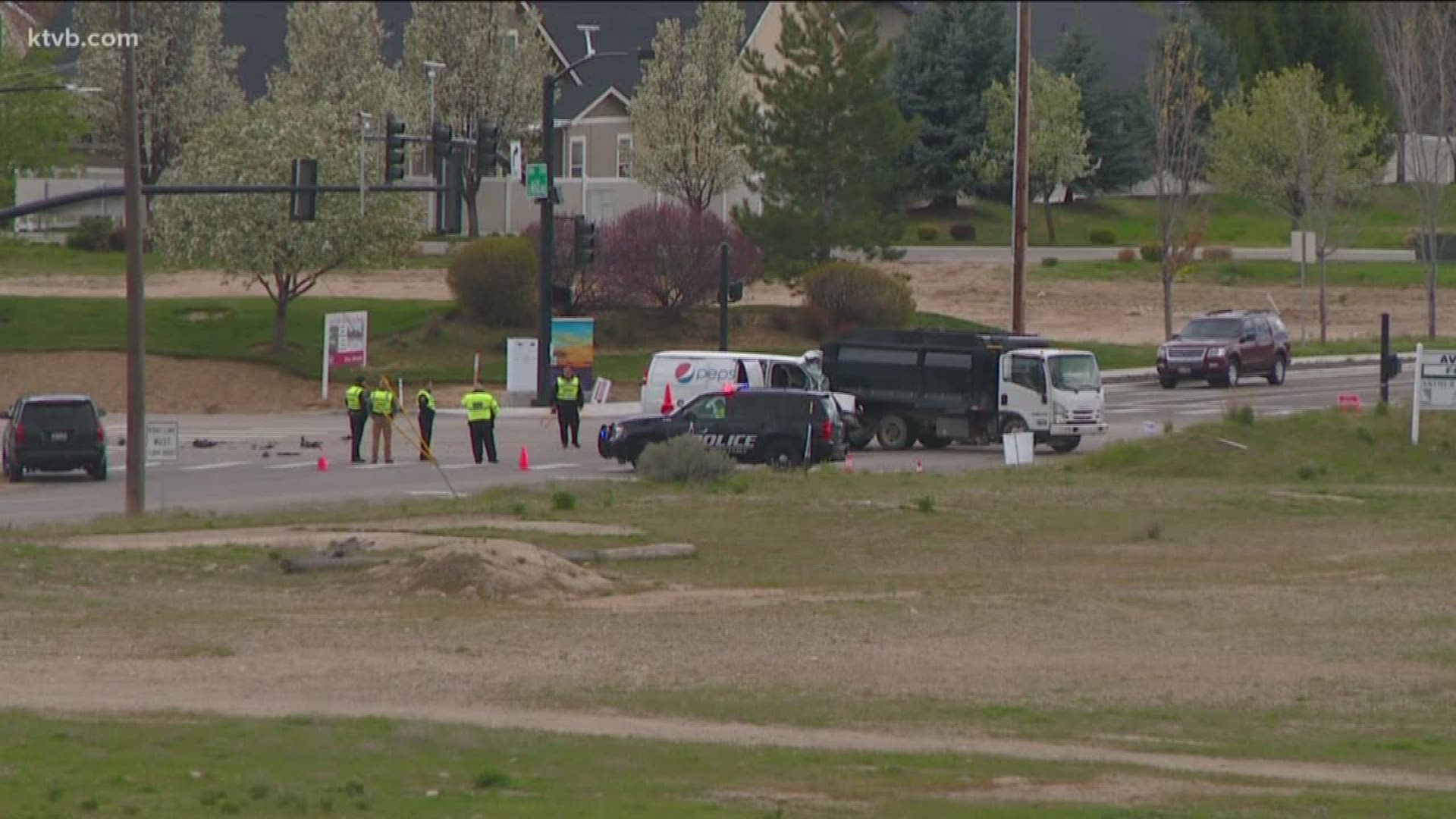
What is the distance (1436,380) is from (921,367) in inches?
346

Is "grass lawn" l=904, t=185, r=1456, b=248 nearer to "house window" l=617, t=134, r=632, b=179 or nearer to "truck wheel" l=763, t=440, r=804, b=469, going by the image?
"house window" l=617, t=134, r=632, b=179

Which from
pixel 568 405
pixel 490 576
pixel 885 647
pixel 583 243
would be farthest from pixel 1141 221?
pixel 885 647

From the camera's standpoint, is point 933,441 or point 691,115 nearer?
point 933,441

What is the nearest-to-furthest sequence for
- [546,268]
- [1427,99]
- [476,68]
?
[546,268] < [1427,99] < [476,68]

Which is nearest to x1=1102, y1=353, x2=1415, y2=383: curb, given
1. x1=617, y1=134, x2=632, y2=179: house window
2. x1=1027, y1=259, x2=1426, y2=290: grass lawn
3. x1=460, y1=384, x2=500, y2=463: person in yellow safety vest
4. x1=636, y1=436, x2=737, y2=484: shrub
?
x1=1027, y1=259, x2=1426, y2=290: grass lawn

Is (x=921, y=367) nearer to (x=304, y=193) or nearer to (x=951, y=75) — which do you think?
(x=304, y=193)

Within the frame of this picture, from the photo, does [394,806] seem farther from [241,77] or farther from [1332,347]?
[241,77]

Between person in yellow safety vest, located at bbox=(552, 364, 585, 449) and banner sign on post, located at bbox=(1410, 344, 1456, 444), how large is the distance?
579 inches

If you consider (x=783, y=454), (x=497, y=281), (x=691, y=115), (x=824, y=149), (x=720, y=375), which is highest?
(x=691, y=115)

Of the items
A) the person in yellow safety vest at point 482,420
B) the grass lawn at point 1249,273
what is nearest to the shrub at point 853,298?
the grass lawn at point 1249,273

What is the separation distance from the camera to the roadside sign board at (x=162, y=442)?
31.5 m

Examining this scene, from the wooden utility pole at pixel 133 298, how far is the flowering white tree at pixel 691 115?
47.6 metres

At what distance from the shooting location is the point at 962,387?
137 feet

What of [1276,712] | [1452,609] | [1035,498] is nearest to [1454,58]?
[1035,498]
